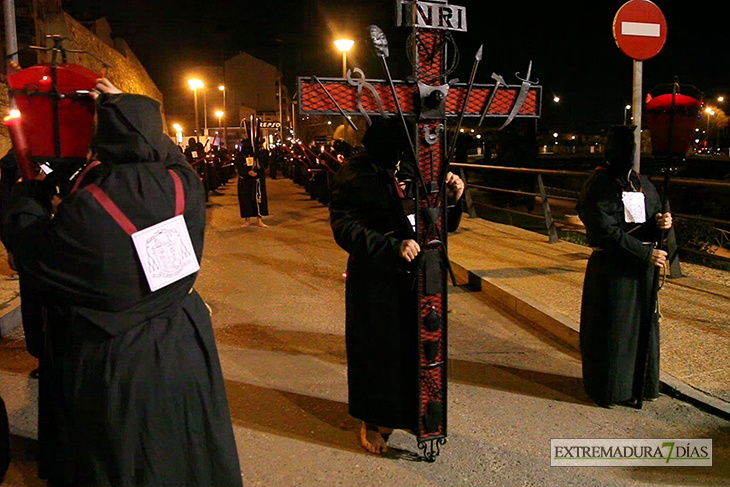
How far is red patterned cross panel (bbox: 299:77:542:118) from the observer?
338cm

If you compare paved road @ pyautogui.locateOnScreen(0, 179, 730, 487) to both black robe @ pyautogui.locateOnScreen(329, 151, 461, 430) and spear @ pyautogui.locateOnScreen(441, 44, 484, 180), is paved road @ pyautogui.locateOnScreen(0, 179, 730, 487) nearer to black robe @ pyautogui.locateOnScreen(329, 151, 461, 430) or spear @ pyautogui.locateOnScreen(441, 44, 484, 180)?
black robe @ pyautogui.locateOnScreen(329, 151, 461, 430)

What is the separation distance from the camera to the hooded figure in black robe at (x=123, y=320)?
2.43 metres

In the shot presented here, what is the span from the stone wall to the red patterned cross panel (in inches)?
176

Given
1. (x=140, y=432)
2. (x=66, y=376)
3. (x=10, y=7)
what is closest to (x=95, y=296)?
(x=66, y=376)

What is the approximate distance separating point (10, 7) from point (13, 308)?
14.3ft

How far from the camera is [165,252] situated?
8.34ft

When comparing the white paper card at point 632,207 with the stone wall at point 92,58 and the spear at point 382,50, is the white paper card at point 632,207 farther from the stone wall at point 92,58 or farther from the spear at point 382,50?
the stone wall at point 92,58

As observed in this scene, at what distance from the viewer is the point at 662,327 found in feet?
20.3

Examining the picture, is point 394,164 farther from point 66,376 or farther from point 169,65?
point 169,65

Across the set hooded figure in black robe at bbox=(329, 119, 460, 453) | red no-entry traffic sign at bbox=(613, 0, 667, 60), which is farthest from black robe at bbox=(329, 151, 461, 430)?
red no-entry traffic sign at bbox=(613, 0, 667, 60)

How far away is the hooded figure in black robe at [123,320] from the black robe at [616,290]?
117 inches

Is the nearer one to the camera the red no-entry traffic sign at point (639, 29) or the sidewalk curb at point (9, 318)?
the red no-entry traffic sign at point (639, 29)

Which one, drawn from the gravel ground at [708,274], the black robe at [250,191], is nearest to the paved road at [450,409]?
the gravel ground at [708,274]

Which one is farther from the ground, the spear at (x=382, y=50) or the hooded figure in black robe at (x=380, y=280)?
the spear at (x=382, y=50)
